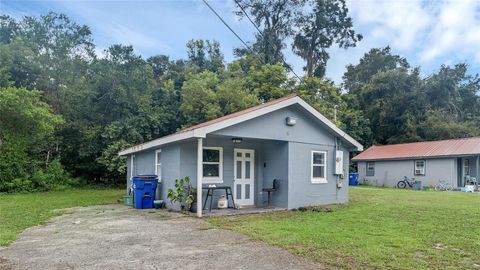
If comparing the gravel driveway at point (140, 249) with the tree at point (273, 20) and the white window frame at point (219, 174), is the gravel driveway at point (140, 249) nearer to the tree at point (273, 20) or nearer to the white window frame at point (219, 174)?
the white window frame at point (219, 174)

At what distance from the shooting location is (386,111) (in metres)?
33.2

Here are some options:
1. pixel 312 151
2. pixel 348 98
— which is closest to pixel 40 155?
pixel 312 151

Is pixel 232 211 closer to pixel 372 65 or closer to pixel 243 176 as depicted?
pixel 243 176

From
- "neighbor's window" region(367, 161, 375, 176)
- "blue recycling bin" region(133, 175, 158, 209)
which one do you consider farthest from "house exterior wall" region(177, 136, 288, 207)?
"neighbor's window" region(367, 161, 375, 176)

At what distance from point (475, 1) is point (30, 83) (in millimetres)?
23333

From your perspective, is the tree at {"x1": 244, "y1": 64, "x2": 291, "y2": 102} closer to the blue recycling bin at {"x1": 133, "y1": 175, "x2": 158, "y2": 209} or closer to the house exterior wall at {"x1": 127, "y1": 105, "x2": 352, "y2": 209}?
the house exterior wall at {"x1": 127, "y1": 105, "x2": 352, "y2": 209}

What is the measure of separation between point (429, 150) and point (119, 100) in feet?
66.5

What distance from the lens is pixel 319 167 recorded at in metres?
12.4

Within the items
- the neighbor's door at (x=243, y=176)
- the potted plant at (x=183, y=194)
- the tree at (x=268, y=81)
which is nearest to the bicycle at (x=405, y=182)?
the tree at (x=268, y=81)

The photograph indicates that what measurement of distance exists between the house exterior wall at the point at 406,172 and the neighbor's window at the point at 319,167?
1316 centimetres

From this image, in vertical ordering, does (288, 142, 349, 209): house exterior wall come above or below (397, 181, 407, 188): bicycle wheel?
above

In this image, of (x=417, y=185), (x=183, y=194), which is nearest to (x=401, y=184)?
(x=417, y=185)

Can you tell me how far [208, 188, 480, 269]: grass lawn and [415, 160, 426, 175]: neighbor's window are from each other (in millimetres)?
13553

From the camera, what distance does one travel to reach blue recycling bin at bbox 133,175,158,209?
11.5 meters
